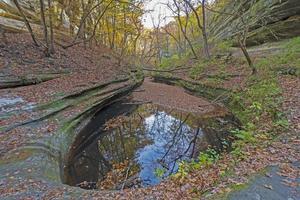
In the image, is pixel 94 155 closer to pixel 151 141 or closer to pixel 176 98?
pixel 151 141

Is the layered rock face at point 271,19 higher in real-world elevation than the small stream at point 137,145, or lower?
higher

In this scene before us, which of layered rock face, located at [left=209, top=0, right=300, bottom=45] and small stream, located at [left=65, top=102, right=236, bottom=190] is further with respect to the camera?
layered rock face, located at [left=209, top=0, right=300, bottom=45]

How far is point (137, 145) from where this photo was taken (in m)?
11.9

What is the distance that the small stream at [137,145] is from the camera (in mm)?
8758

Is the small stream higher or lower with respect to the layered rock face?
lower

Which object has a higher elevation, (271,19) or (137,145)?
(271,19)

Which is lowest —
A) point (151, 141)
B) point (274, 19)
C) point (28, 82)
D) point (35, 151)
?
point (151, 141)

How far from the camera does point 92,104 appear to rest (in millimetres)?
14516

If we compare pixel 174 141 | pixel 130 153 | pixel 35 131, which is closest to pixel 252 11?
pixel 174 141

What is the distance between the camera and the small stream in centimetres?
876

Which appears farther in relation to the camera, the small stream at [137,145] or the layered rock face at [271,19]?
the layered rock face at [271,19]

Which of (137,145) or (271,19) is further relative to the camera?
(271,19)

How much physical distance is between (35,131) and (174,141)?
18.2 ft

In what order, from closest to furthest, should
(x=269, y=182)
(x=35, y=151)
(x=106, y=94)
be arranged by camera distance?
(x=269, y=182)
(x=35, y=151)
(x=106, y=94)
